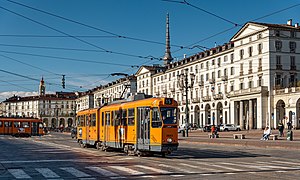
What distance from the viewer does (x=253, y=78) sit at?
78812 millimetres

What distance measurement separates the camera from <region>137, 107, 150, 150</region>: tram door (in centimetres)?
2181

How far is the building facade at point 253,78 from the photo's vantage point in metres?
74.4

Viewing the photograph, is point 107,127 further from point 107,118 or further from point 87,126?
point 87,126

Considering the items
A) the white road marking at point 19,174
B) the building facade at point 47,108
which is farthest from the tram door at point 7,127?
the building facade at point 47,108

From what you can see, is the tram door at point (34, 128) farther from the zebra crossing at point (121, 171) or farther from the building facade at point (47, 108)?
the building facade at point (47, 108)

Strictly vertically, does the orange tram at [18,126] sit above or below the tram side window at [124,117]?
below

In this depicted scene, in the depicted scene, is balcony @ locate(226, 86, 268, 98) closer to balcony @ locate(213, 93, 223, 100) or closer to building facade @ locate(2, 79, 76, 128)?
balcony @ locate(213, 93, 223, 100)

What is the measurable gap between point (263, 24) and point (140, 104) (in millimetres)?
57771

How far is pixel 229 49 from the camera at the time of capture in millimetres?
86812

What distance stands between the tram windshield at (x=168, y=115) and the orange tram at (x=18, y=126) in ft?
141

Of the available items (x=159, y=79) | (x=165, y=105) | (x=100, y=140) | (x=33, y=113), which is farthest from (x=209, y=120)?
(x=33, y=113)

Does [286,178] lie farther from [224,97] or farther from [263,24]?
[224,97]

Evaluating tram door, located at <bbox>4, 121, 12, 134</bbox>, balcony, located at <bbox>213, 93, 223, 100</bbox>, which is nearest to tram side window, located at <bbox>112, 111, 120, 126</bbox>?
tram door, located at <bbox>4, 121, 12, 134</bbox>

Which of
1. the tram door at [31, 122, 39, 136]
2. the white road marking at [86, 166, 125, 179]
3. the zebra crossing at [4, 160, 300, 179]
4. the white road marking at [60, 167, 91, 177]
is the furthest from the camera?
the tram door at [31, 122, 39, 136]
